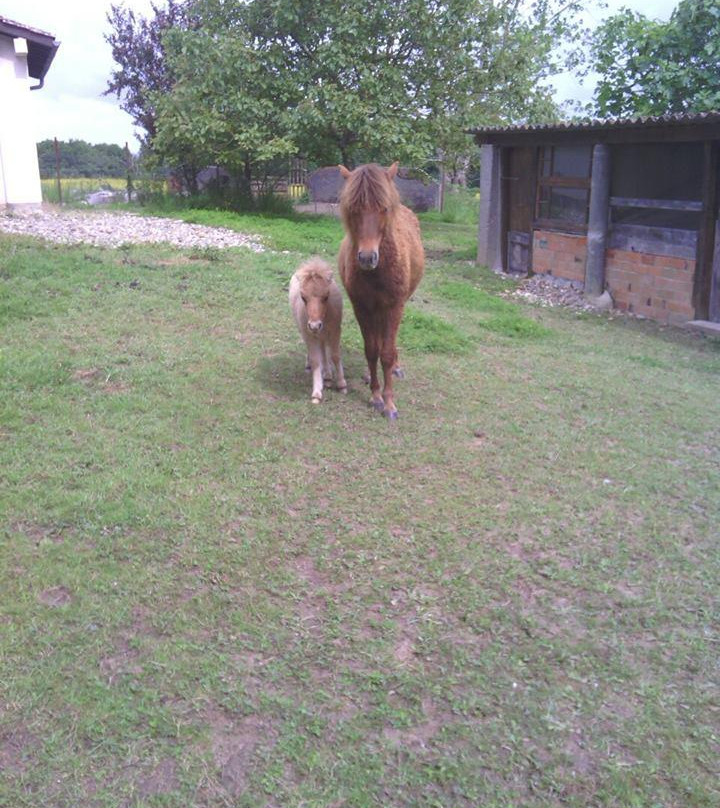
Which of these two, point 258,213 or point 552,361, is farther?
point 258,213

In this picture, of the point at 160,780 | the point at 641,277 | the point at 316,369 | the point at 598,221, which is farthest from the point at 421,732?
the point at 598,221

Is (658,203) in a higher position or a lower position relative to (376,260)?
higher

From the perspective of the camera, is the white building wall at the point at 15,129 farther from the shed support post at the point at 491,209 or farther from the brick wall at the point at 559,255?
the brick wall at the point at 559,255

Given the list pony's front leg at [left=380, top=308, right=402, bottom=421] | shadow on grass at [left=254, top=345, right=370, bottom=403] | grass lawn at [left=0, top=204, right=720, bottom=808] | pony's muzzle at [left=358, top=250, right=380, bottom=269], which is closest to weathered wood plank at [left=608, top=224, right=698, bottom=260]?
grass lawn at [left=0, top=204, right=720, bottom=808]

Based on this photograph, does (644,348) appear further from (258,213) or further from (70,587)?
(258,213)

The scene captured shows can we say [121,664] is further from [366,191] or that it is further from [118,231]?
[118,231]

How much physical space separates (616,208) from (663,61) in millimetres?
5482

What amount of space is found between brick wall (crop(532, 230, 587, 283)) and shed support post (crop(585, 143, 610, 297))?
440mm

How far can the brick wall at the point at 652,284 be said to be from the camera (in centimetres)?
1052

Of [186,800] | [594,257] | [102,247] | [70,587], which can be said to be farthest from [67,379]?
[594,257]

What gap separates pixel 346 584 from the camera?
3.99 m

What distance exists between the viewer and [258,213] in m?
19.8

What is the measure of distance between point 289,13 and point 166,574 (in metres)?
17.7

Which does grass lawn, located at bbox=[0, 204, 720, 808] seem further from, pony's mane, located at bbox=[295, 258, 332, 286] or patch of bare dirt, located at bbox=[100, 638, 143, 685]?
pony's mane, located at bbox=[295, 258, 332, 286]
